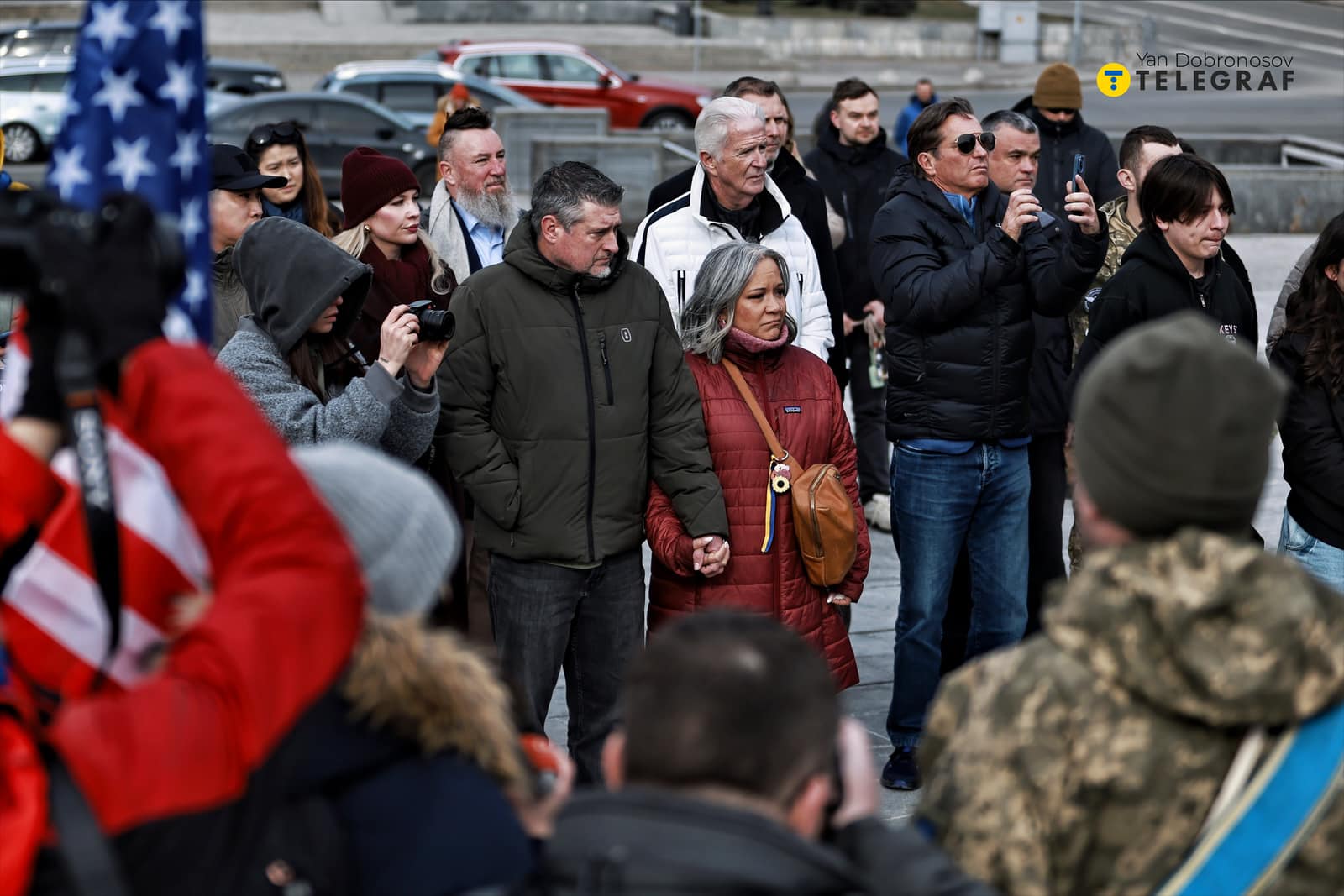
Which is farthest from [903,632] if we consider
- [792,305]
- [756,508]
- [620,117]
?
[620,117]

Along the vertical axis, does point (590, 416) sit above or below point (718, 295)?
below

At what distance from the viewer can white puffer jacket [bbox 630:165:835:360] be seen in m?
6.10

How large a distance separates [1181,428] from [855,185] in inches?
274

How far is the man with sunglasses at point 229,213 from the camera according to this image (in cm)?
570

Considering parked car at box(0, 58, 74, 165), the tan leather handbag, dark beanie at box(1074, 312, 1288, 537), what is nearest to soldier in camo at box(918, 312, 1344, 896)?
dark beanie at box(1074, 312, 1288, 537)

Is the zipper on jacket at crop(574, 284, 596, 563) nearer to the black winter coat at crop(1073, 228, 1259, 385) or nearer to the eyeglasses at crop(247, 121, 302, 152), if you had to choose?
the black winter coat at crop(1073, 228, 1259, 385)

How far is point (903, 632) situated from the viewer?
18.5 feet

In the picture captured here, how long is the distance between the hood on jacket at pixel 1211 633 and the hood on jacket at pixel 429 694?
2.46ft

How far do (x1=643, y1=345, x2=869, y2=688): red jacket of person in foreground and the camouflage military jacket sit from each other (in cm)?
167

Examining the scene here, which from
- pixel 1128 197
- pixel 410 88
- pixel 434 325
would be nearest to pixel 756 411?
pixel 434 325

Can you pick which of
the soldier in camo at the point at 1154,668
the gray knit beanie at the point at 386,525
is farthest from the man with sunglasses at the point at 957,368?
the gray knit beanie at the point at 386,525

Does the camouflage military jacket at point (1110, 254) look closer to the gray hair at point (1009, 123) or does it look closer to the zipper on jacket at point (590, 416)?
the gray hair at point (1009, 123)

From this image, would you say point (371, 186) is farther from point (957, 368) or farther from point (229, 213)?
point (957, 368)

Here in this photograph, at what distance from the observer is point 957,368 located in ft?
18.0
